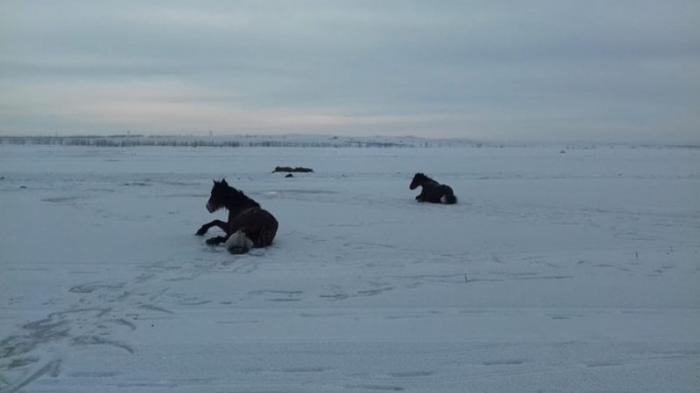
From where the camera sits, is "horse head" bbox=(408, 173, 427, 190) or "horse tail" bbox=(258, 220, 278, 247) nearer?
"horse tail" bbox=(258, 220, 278, 247)

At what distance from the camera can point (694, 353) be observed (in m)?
5.57

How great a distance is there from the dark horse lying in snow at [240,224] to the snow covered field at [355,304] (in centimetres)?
25

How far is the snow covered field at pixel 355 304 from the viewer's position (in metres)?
5.14

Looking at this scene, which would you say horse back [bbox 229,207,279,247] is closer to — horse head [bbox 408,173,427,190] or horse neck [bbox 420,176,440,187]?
horse neck [bbox 420,176,440,187]

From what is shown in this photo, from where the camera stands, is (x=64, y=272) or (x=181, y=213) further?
(x=181, y=213)

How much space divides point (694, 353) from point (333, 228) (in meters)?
8.55

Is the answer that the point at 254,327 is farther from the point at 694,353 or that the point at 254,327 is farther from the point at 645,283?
the point at 645,283

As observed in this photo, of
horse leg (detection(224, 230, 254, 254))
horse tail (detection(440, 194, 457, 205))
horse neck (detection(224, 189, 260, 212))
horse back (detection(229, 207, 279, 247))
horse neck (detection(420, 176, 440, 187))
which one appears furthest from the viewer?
horse neck (detection(420, 176, 440, 187))

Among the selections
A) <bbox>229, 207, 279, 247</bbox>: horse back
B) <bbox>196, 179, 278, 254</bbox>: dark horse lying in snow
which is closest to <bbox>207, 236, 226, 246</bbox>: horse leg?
<bbox>196, 179, 278, 254</bbox>: dark horse lying in snow

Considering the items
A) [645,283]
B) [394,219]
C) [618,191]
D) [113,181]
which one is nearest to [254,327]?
[645,283]

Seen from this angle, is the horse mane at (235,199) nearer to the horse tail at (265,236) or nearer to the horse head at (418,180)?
the horse tail at (265,236)

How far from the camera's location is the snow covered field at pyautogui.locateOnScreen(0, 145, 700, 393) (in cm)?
514

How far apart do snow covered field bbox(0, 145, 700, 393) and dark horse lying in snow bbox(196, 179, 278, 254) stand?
0.25 metres

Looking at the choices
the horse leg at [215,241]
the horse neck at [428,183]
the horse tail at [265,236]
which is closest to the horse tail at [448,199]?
the horse neck at [428,183]
